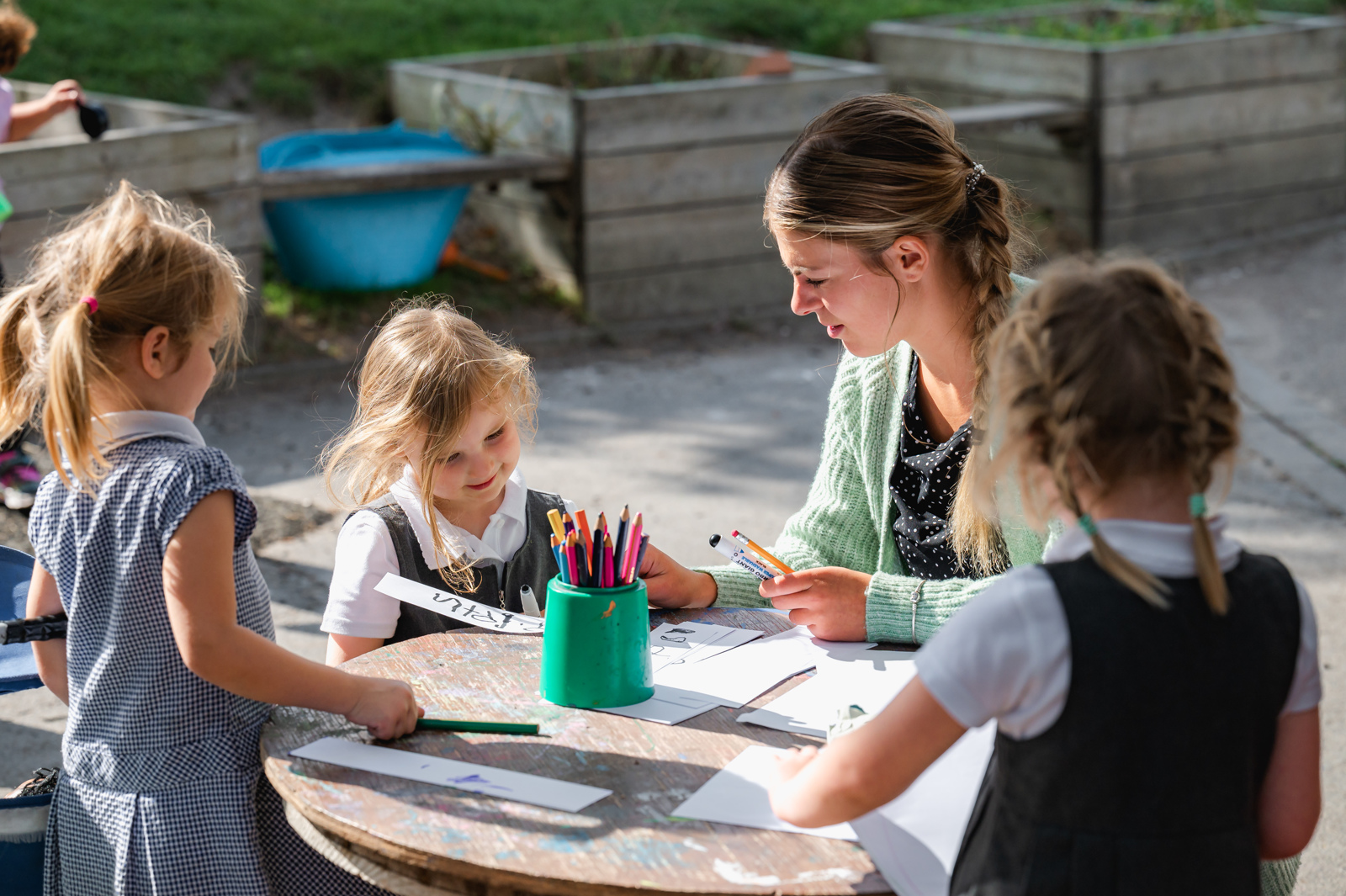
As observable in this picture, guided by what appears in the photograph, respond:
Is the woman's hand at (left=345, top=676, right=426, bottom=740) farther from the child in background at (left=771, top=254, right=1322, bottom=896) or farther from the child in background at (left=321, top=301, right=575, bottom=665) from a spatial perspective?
the child in background at (left=771, top=254, right=1322, bottom=896)

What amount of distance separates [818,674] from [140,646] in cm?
76

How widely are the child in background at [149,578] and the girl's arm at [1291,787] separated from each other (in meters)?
0.84

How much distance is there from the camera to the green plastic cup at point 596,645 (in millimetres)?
1519

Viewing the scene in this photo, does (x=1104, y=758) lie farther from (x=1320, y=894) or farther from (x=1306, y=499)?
(x=1306, y=499)

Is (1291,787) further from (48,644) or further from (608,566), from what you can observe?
(48,644)

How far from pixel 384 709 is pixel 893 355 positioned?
3.54 ft

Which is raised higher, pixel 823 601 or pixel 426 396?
pixel 426 396

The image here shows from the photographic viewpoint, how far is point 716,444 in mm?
4621

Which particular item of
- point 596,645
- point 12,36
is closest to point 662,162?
point 12,36

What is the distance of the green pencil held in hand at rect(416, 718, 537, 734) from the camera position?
4.82ft

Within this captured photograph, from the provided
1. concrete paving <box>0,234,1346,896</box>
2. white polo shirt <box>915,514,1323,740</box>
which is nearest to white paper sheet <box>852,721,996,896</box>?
white polo shirt <box>915,514,1323,740</box>

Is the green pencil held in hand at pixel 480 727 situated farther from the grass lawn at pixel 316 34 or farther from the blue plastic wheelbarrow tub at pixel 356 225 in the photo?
the grass lawn at pixel 316 34

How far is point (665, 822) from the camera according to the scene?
1271 mm

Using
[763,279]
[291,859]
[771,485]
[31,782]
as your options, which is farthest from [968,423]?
[763,279]
